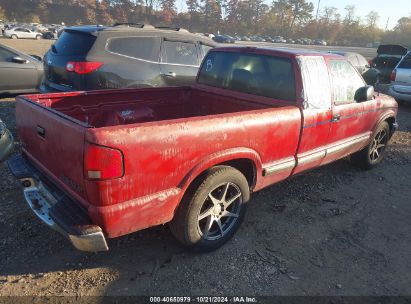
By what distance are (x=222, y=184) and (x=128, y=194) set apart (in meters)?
0.94

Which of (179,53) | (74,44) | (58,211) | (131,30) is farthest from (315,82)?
(74,44)

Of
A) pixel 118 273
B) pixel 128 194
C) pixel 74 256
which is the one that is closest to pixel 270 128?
pixel 128 194

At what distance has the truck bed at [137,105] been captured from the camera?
11.8ft

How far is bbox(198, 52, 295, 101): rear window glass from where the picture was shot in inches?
148

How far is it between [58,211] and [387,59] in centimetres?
1526

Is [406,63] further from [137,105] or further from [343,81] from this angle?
[137,105]

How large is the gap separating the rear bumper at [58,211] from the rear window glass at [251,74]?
2382 millimetres

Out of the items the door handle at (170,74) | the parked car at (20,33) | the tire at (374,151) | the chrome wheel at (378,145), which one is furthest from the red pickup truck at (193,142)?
the parked car at (20,33)

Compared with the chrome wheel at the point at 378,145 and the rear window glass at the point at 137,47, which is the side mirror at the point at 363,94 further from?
the rear window glass at the point at 137,47

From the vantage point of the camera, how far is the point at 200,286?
2.79 meters

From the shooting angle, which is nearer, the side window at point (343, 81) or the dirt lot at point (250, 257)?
the dirt lot at point (250, 257)

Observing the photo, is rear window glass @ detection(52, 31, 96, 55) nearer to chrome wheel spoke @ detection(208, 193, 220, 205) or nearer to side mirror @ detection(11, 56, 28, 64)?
side mirror @ detection(11, 56, 28, 64)

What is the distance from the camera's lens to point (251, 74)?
4090mm

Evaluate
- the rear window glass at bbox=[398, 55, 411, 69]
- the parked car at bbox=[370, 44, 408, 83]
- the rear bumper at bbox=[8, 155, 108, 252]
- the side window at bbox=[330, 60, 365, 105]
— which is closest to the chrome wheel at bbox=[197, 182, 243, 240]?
the rear bumper at bbox=[8, 155, 108, 252]
